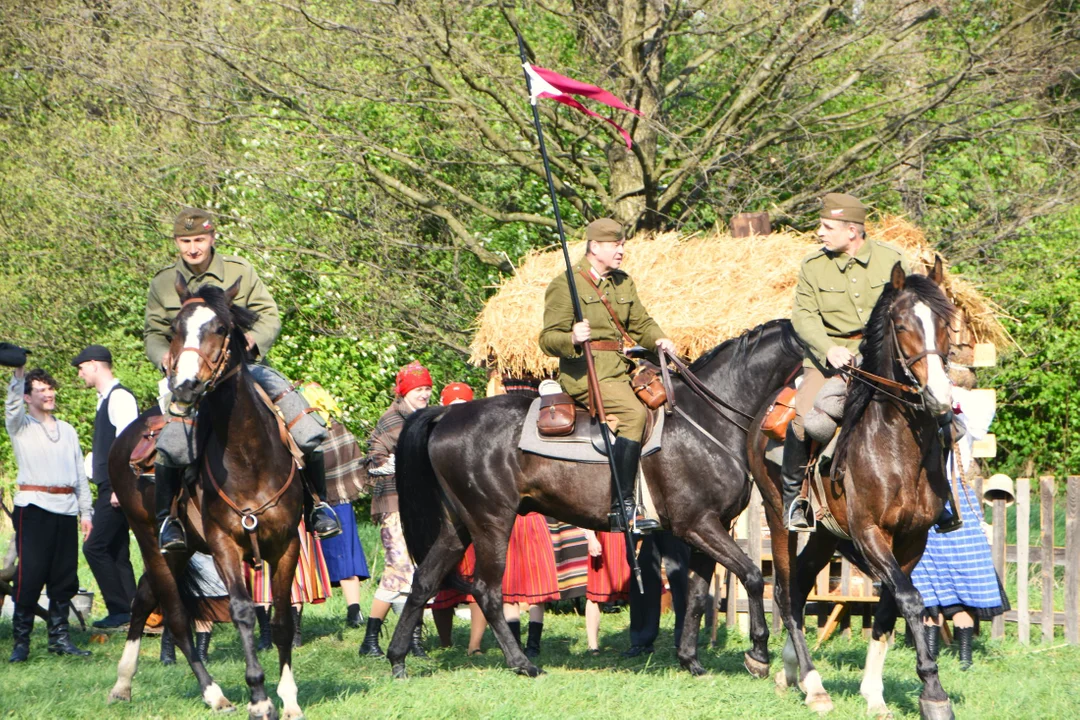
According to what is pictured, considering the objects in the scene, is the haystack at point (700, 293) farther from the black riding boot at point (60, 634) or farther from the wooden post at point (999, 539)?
the black riding boot at point (60, 634)

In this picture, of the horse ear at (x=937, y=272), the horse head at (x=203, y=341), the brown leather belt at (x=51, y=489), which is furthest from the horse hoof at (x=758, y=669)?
the brown leather belt at (x=51, y=489)

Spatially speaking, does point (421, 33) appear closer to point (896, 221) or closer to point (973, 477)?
point (896, 221)

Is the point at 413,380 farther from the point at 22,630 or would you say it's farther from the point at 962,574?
the point at 962,574

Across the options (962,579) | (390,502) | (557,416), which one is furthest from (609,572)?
(962,579)

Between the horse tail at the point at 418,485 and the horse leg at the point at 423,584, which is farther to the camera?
the horse tail at the point at 418,485

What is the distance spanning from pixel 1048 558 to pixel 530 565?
4.41 metres

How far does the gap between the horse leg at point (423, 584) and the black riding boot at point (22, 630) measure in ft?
10.4

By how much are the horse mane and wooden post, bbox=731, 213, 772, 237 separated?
5.57 meters

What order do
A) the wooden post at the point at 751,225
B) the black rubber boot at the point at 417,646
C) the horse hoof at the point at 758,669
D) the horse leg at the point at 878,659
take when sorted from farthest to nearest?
1. the wooden post at the point at 751,225
2. the black rubber boot at the point at 417,646
3. the horse hoof at the point at 758,669
4. the horse leg at the point at 878,659

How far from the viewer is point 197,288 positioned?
7.87 metres

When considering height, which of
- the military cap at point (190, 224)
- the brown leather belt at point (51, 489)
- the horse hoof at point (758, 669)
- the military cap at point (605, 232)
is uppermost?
the military cap at point (605, 232)

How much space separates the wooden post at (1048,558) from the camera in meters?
10.2

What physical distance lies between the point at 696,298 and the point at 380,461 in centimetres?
335

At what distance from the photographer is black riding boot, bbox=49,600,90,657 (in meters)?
10.2
